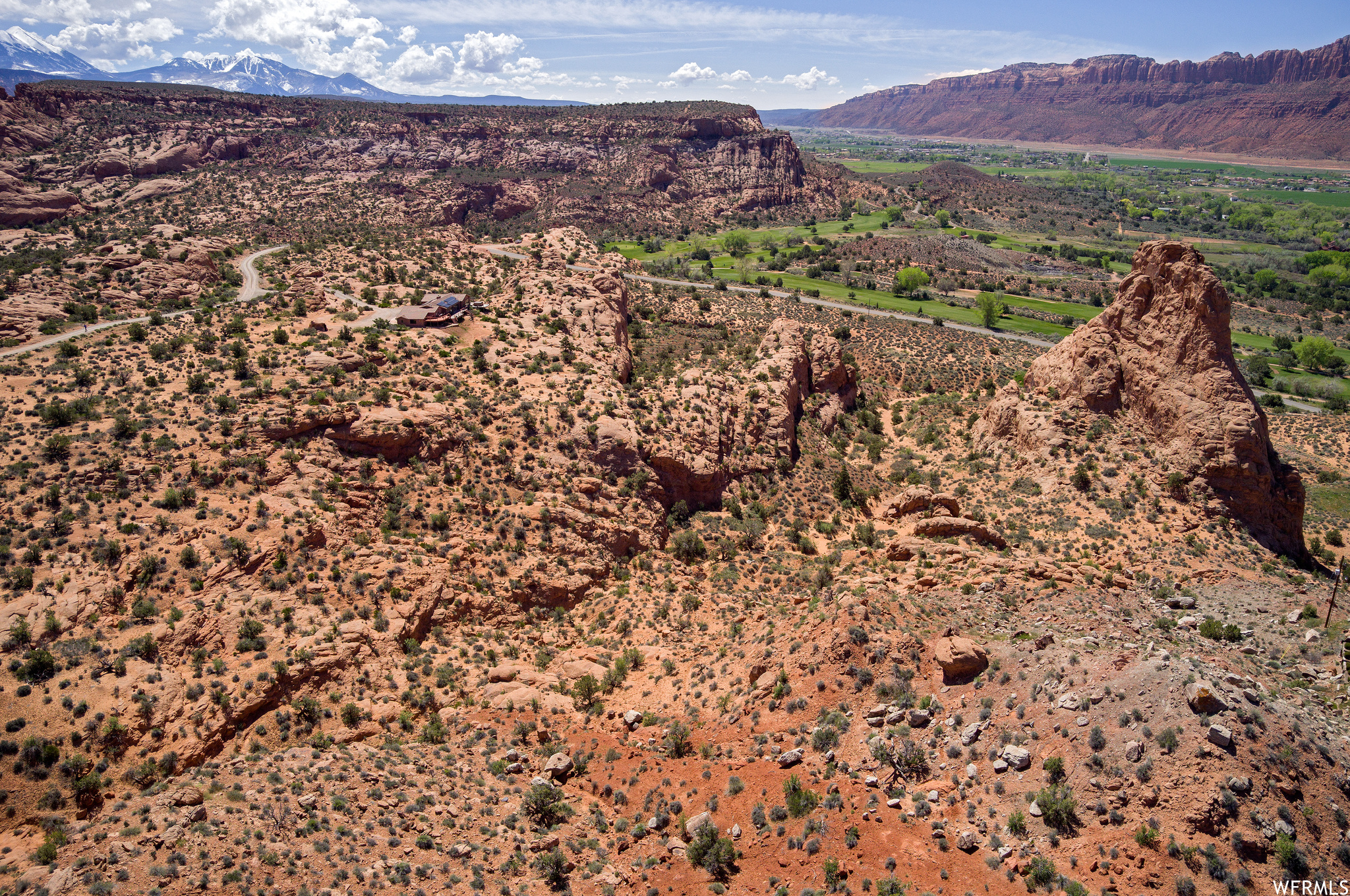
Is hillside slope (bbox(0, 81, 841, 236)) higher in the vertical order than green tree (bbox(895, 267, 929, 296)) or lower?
higher

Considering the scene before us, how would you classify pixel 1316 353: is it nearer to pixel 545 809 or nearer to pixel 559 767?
pixel 559 767

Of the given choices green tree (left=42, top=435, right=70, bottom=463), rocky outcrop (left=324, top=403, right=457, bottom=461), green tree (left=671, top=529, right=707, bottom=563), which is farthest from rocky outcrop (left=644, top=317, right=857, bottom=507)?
green tree (left=42, top=435, right=70, bottom=463)

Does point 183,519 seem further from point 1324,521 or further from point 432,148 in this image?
point 432,148

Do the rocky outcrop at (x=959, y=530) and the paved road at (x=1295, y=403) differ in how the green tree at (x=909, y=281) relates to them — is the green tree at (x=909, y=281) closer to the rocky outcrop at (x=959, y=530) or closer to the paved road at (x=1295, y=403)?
the paved road at (x=1295, y=403)

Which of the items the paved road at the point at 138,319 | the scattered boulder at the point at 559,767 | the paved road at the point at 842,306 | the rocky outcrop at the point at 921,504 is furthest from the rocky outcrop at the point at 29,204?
the rocky outcrop at the point at 921,504

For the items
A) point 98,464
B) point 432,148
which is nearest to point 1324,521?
point 98,464

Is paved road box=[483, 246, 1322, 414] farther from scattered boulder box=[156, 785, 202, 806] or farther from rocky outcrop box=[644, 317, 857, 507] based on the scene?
scattered boulder box=[156, 785, 202, 806]
